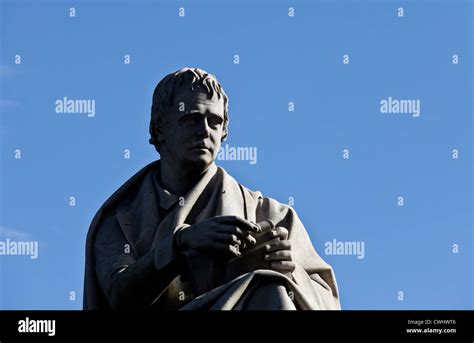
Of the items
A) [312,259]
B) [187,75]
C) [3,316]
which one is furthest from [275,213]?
[3,316]

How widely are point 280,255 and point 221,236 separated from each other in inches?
29.2

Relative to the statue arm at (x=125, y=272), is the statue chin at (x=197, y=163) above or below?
above

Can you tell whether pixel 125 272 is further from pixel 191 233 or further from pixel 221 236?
pixel 221 236

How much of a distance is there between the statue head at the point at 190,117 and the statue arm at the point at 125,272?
1.19 metres

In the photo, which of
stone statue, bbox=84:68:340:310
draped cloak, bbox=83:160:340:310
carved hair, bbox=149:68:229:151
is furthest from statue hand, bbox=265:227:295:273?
carved hair, bbox=149:68:229:151

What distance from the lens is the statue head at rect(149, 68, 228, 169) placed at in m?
20.5

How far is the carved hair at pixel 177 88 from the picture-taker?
20.7 metres

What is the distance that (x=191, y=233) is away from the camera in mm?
19328

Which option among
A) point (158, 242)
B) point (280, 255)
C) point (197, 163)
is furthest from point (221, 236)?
point (197, 163)

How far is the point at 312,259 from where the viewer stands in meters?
20.5
